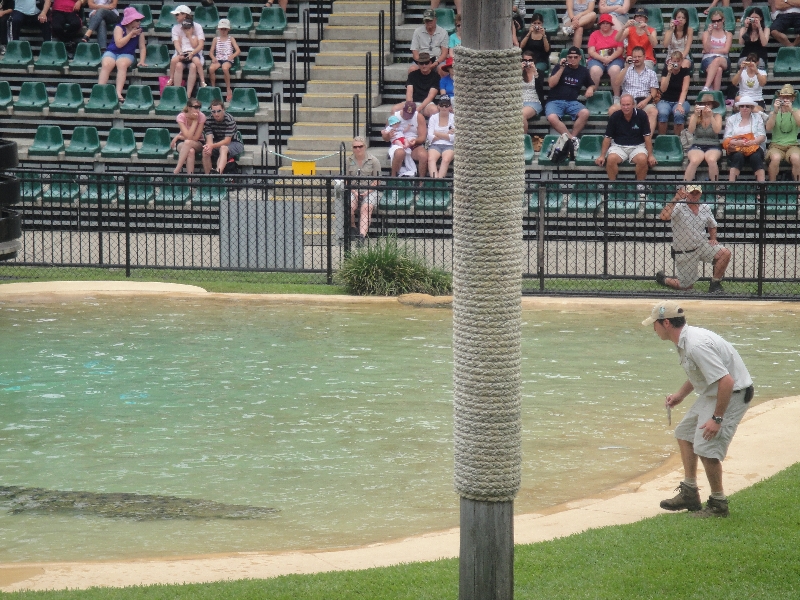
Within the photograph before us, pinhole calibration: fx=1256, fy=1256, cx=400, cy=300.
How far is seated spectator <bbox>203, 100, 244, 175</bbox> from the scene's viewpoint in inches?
829

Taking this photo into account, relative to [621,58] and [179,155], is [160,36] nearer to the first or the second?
[179,155]

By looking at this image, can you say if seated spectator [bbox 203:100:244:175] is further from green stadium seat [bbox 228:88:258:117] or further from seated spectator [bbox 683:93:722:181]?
seated spectator [bbox 683:93:722:181]

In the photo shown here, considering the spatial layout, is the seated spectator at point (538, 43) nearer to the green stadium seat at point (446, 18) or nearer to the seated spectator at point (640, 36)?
the seated spectator at point (640, 36)

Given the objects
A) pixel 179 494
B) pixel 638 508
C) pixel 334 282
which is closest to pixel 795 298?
pixel 334 282

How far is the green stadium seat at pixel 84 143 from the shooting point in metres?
22.4

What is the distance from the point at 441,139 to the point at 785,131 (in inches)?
215

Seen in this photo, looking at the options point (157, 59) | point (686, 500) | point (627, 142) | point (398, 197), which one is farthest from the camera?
point (157, 59)

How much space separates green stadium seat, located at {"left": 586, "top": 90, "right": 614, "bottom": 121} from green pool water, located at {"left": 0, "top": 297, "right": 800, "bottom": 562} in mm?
6602

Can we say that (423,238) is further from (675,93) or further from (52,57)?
(52,57)

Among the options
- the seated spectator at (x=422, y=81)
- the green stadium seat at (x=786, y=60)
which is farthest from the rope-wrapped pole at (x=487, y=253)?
the green stadium seat at (x=786, y=60)

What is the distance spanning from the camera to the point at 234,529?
8016mm

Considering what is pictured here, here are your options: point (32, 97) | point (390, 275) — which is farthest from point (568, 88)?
point (32, 97)

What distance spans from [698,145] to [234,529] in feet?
45.7

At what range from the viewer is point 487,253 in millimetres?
4844
